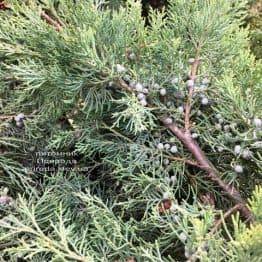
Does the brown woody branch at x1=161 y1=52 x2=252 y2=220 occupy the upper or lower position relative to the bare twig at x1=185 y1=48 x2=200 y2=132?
lower

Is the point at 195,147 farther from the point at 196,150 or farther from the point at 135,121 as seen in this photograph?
the point at 135,121

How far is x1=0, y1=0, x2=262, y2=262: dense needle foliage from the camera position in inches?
27.3

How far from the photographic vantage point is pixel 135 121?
69cm

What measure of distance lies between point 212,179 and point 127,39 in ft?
0.90

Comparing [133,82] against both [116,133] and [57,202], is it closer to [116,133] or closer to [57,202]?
[116,133]

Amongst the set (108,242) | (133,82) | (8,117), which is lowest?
(108,242)

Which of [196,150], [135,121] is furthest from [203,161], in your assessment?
[135,121]

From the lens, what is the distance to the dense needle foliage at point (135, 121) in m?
0.69

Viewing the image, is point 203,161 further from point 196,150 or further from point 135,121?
point 135,121

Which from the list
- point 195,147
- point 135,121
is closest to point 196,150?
point 195,147

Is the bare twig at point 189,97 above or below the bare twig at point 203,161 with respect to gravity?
above

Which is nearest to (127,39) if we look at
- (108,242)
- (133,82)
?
(133,82)

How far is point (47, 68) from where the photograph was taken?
0.79 m

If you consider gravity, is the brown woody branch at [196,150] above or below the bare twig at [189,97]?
below
